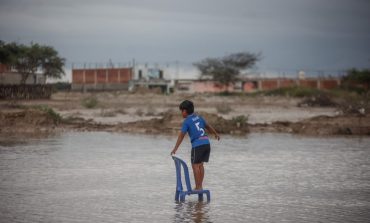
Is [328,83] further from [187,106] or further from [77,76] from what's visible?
[187,106]

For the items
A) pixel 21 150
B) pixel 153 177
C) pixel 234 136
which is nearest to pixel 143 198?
pixel 153 177

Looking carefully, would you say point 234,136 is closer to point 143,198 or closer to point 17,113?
point 17,113

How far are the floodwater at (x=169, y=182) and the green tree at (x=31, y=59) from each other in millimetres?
52666

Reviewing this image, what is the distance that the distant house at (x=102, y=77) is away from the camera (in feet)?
377

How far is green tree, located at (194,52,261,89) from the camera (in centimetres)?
9919

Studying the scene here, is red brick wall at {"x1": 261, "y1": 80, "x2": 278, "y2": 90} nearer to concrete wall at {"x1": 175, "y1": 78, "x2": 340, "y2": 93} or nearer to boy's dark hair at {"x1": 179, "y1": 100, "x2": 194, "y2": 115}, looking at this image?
concrete wall at {"x1": 175, "y1": 78, "x2": 340, "y2": 93}

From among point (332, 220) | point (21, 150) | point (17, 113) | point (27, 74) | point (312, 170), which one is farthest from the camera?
point (27, 74)

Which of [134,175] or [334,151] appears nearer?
[134,175]

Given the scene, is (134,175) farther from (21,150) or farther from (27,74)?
(27,74)

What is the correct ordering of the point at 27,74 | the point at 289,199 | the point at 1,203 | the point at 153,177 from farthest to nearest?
the point at 27,74, the point at 153,177, the point at 289,199, the point at 1,203

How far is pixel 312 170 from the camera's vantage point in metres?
17.4

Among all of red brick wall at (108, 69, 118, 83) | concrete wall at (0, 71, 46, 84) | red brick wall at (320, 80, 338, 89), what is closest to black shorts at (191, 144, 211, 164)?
concrete wall at (0, 71, 46, 84)

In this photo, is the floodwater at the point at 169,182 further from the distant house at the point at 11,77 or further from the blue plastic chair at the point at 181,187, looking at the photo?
the distant house at the point at 11,77

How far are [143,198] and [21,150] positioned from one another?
929 cm
